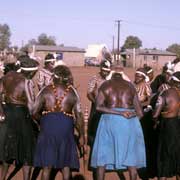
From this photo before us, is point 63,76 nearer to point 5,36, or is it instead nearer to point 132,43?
point 5,36

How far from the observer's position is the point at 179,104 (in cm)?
682

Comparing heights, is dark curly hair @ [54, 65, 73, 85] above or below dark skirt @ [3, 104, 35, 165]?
above

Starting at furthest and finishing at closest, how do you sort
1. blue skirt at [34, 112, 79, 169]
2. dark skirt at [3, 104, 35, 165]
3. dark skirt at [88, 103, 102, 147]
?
dark skirt at [88, 103, 102, 147] < dark skirt at [3, 104, 35, 165] < blue skirt at [34, 112, 79, 169]

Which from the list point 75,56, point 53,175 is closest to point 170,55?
point 75,56

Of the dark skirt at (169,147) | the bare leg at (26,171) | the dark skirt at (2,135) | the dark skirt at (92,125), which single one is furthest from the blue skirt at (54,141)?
the dark skirt at (92,125)

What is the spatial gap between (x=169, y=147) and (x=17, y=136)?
7.27ft

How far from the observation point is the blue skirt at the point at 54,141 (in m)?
6.26

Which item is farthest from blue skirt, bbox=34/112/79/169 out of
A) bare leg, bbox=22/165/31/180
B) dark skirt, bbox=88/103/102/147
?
dark skirt, bbox=88/103/102/147

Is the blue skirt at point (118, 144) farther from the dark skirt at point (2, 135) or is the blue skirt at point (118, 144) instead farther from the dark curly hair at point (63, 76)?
the dark skirt at point (2, 135)

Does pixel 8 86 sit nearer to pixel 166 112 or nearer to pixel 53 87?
pixel 53 87

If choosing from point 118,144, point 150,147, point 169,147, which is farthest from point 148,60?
point 118,144

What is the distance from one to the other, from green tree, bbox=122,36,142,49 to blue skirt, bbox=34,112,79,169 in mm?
113163

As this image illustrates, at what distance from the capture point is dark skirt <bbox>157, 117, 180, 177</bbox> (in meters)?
6.93

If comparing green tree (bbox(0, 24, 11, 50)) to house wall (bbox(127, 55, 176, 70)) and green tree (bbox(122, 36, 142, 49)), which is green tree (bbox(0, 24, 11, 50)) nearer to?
green tree (bbox(122, 36, 142, 49))
